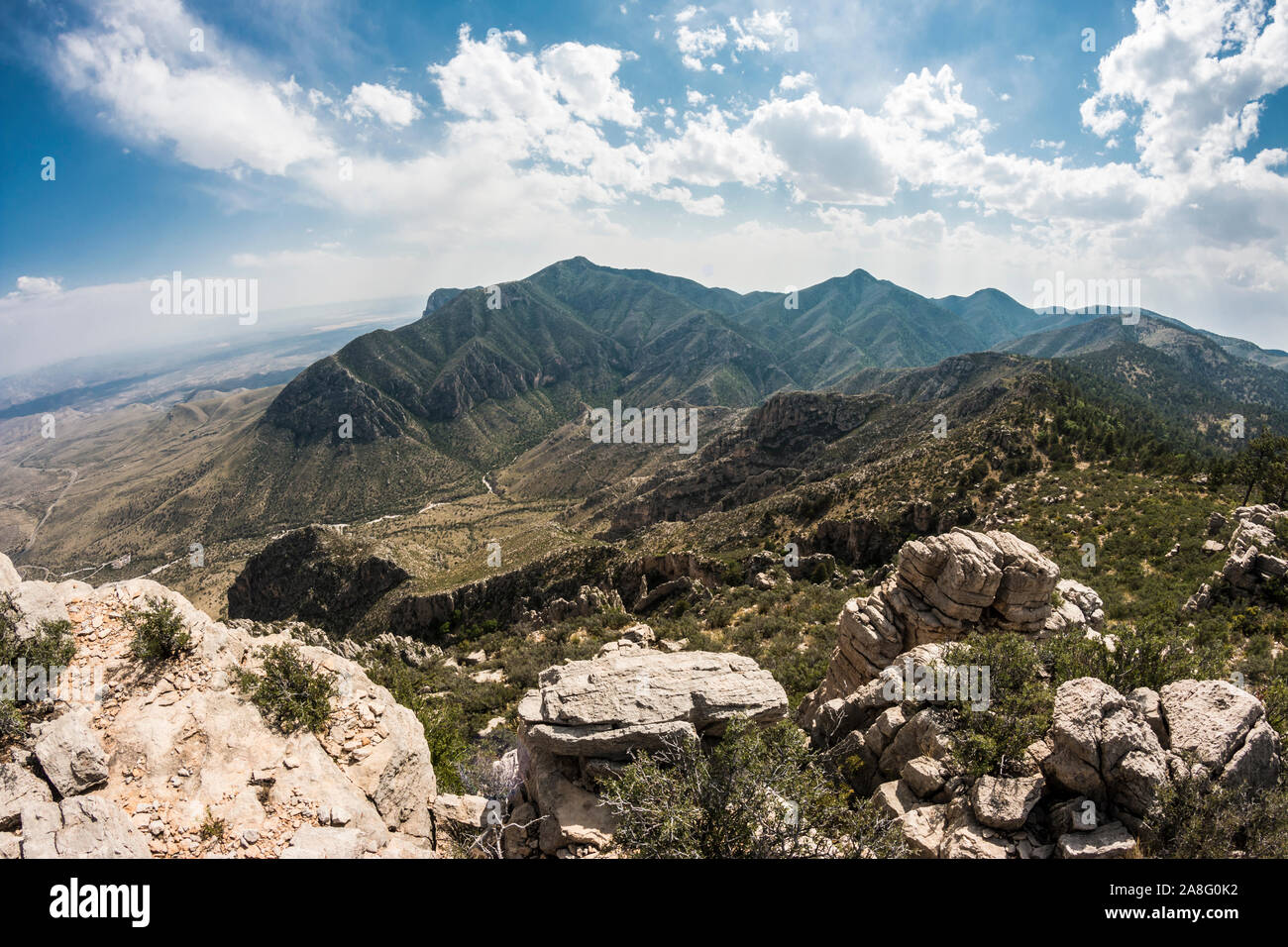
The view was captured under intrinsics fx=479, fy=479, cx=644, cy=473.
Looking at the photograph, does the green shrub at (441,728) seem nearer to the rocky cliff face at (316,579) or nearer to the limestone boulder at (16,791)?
the limestone boulder at (16,791)

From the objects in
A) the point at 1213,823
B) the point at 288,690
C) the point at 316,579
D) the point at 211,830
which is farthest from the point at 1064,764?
the point at 316,579

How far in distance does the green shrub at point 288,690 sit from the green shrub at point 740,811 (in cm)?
769

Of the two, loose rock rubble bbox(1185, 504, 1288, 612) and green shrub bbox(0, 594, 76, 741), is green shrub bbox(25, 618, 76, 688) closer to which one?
green shrub bbox(0, 594, 76, 741)

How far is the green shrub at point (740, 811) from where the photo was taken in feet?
28.1

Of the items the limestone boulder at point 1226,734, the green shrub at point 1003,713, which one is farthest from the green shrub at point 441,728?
the limestone boulder at point 1226,734

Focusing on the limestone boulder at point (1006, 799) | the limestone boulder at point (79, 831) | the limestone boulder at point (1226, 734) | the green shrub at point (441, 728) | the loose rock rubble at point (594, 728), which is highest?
the limestone boulder at point (1226, 734)

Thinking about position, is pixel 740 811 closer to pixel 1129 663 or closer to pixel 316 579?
pixel 1129 663

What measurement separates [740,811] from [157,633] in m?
14.0

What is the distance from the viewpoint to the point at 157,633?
37.9 feet

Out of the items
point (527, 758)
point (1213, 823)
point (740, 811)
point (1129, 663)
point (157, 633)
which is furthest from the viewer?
point (527, 758)

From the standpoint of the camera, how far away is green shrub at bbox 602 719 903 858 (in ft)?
28.1

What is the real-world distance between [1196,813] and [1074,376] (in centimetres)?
15220

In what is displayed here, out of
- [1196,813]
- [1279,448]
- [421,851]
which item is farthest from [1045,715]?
[1279,448]

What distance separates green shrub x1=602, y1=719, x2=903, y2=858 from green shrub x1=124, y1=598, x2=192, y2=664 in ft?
36.6
